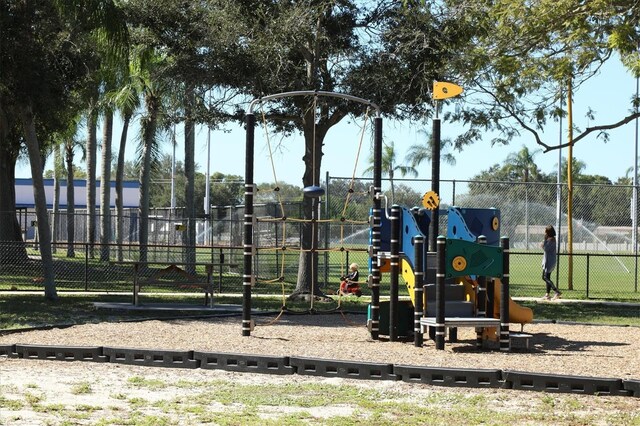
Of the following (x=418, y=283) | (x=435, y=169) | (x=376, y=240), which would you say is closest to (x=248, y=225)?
(x=376, y=240)

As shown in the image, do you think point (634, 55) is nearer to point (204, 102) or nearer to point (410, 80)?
point (410, 80)

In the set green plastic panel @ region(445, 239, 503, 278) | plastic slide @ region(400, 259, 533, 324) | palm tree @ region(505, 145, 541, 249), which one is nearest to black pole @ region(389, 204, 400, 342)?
plastic slide @ region(400, 259, 533, 324)

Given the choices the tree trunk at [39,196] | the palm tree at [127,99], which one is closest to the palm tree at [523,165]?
the palm tree at [127,99]

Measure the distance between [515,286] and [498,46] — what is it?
15.3 metres

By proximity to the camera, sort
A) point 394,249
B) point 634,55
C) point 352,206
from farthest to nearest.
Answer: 1. point 352,206
2. point 634,55
3. point 394,249

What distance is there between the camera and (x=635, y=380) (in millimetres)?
10297

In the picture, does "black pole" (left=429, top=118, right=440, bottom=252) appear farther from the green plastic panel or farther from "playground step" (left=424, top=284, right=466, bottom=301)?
the green plastic panel

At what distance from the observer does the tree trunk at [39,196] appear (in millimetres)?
20797

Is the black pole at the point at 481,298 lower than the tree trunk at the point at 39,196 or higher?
lower

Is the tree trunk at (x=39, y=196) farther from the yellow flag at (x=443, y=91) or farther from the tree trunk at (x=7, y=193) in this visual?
the tree trunk at (x=7, y=193)

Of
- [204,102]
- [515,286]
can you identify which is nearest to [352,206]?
[515,286]

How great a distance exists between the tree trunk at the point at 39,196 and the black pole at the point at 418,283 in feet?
30.9

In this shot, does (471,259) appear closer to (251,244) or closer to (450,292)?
(450,292)

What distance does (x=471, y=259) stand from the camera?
1379 cm
